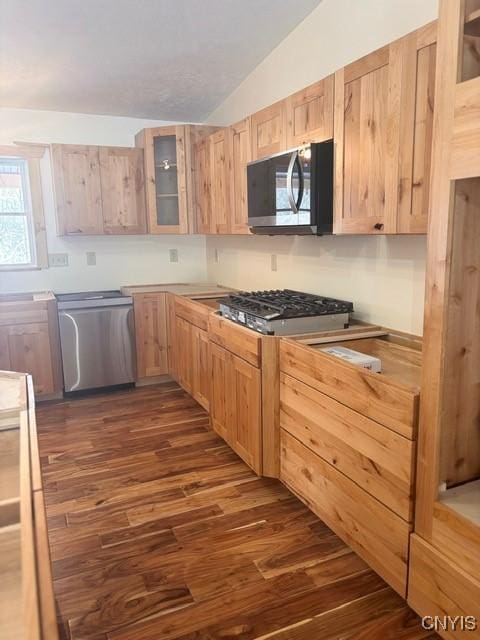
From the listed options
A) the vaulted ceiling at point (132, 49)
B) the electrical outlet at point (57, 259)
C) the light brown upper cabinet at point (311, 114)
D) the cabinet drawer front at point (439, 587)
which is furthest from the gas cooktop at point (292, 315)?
the electrical outlet at point (57, 259)

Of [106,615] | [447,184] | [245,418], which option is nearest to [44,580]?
[106,615]

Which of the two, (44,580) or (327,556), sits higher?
(44,580)

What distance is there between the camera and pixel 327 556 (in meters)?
2.05

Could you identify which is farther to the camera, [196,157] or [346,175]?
[196,157]

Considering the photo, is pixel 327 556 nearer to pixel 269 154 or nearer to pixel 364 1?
pixel 269 154

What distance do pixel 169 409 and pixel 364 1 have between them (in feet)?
9.99

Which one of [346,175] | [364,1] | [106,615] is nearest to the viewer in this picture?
[106,615]

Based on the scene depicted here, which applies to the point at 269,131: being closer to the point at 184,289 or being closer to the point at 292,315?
the point at 292,315

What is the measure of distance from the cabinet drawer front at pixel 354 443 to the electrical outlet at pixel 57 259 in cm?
281

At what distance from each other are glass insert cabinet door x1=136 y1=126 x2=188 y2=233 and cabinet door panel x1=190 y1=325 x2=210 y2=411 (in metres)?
1.11

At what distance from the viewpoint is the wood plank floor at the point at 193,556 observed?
5.59 ft

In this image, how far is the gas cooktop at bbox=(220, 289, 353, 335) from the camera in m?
2.48

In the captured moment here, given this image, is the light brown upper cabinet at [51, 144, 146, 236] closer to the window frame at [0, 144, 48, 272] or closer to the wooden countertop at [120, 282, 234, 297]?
the window frame at [0, 144, 48, 272]

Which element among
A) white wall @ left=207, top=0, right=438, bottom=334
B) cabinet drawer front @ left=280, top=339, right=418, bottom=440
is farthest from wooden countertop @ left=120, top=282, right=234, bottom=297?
cabinet drawer front @ left=280, top=339, right=418, bottom=440
